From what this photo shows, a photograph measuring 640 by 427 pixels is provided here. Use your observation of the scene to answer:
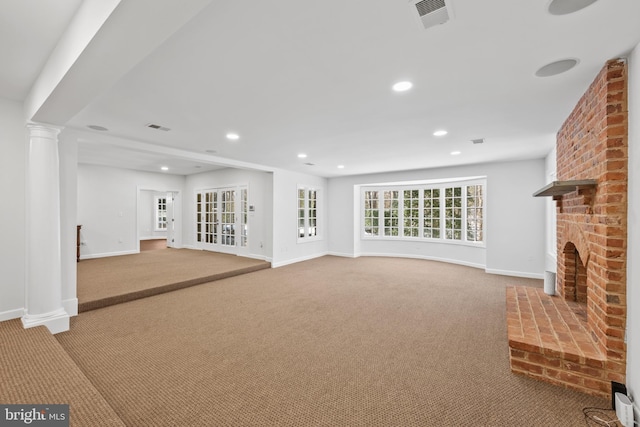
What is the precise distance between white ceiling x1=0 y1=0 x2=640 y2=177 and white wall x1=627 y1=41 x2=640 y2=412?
275 millimetres

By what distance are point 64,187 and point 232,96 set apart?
2.54 metres

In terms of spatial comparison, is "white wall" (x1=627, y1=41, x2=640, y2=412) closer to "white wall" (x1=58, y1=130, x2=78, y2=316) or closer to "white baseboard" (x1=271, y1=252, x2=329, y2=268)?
"white wall" (x1=58, y1=130, x2=78, y2=316)

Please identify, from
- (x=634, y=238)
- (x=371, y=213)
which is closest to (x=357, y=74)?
(x=634, y=238)

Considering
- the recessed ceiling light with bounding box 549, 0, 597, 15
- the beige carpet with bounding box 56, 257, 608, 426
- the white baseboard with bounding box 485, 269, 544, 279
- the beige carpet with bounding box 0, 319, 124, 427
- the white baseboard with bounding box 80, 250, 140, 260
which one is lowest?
the beige carpet with bounding box 56, 257, 608, 426

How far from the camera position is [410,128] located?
3605mm

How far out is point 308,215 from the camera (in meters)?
8.08

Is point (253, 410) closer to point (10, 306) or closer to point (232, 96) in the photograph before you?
point (232, 96)

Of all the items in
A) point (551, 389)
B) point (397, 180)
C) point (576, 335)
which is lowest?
point (551, 389)

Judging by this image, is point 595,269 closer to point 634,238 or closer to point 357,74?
point 634,238

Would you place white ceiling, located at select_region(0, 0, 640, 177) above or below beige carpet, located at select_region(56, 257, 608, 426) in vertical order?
above

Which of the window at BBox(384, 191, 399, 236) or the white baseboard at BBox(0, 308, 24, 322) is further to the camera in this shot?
the window at BBox(384, 191, 399, 236)

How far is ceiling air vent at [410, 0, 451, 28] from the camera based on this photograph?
4.76 feet

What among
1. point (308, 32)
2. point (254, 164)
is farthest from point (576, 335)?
point (254, 164)

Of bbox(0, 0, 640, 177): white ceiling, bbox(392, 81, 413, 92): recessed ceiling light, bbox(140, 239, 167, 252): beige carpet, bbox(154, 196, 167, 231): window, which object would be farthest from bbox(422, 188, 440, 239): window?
bbox(154, 196, 167, 231): window
